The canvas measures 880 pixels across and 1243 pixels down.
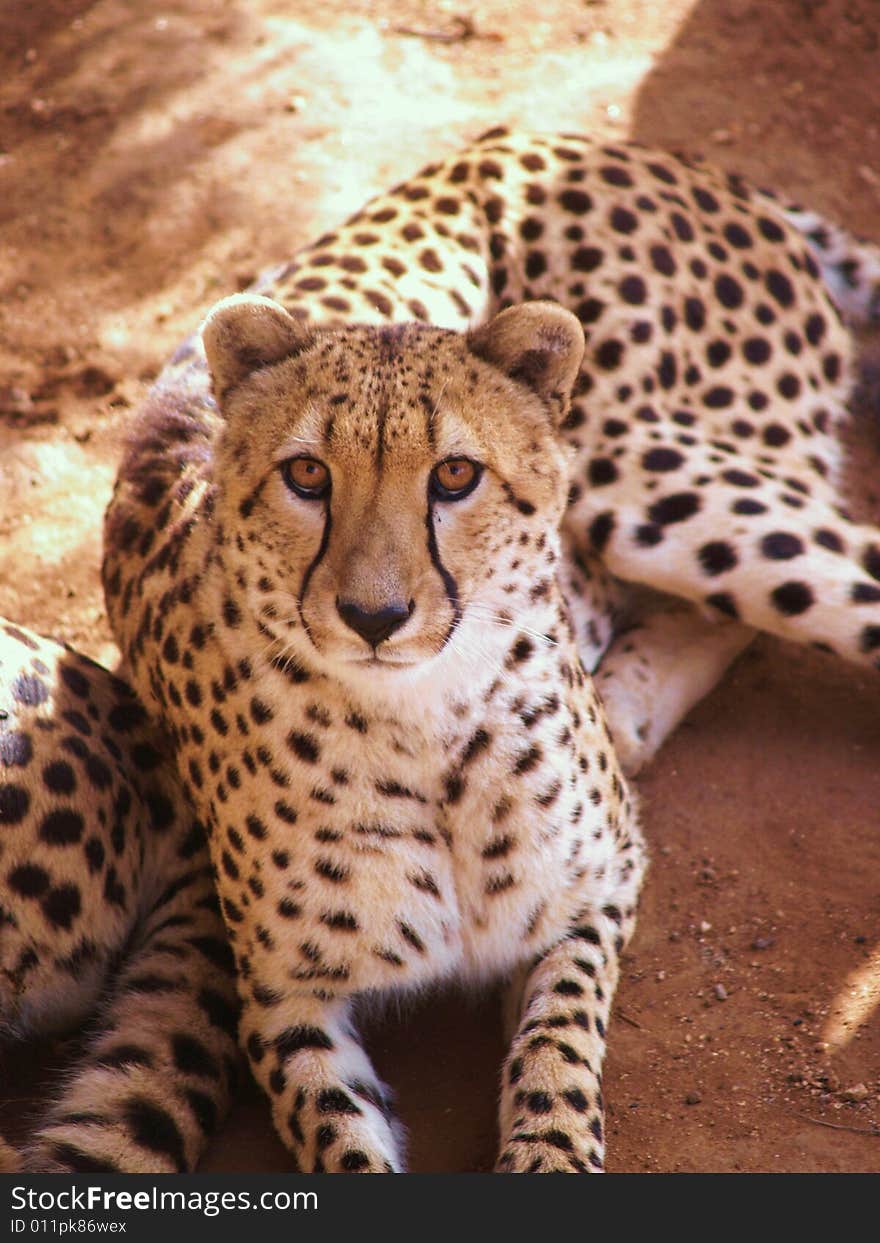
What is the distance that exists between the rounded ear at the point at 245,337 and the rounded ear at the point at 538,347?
0.99 feet

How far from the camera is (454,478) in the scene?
2.50 m

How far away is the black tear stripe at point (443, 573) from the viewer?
245 centimetres

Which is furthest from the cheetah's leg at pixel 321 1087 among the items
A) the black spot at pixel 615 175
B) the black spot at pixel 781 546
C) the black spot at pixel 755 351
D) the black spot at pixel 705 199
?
the black spot at pixel 705 199

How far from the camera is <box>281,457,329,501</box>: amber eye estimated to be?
249 cm

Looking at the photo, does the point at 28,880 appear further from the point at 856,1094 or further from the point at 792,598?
the point at 792,598

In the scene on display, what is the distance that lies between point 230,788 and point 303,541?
0.57 meters

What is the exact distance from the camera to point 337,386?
101 inches

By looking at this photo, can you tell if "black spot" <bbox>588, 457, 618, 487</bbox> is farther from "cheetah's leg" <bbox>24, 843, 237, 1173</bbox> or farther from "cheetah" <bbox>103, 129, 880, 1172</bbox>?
"cheetah's leg" <bbox>24, 843, 237, 1173</bbox>

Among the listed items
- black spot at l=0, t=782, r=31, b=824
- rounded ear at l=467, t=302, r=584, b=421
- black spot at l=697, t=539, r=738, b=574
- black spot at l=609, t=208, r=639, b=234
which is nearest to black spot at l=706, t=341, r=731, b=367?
black spot at l=609, t=208, r=639, b=234

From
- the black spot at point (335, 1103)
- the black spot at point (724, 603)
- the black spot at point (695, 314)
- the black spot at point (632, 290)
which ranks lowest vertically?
the black spot at point (335, 1103)

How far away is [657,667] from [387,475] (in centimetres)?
153

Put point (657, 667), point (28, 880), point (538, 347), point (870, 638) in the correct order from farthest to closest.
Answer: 1. point (657, 667)
2. point (870, 638)
3. point (28, 880)
4. point (538, 347)

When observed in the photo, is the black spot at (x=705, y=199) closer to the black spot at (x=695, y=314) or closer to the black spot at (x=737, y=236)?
the black spot at (x=737, y=236)

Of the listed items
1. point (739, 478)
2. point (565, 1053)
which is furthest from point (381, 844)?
point (739, 478)
